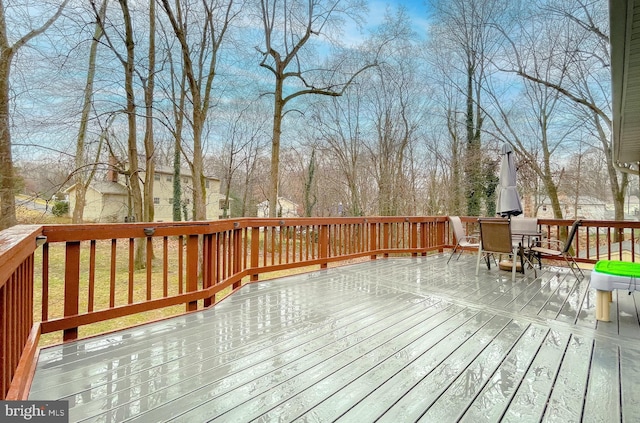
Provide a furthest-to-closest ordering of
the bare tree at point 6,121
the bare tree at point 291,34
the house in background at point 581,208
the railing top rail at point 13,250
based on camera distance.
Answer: the house in background at point 581,208
the bare tree at point 291,34
the bare tree at point 6,121
the railing top rail at point 13,250

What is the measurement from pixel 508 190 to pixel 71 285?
19.6ft

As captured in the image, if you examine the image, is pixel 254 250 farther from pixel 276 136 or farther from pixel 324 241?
pixel 276 136

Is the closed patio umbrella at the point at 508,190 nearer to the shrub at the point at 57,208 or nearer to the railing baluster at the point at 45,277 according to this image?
the railing baluster at the point at 45,277

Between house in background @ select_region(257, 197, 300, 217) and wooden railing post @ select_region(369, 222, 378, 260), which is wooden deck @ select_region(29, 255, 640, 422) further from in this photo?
house in background @ select_region(257, 197, 300, 217)

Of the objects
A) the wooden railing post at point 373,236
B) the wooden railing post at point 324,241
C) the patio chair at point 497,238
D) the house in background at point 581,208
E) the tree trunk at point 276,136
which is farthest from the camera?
the house in background at point 581,208

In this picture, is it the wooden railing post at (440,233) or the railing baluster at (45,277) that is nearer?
the railing baluster at (45,277)

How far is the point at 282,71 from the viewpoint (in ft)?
27.5

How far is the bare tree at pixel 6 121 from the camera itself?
560 centimetres

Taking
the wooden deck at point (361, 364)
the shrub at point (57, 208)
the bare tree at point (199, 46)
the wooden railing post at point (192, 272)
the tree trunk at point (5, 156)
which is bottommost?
the wooden deck at point (361, 364)

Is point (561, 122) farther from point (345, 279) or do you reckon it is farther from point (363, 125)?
point (345, 279)

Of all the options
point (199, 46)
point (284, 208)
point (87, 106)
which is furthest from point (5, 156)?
point (284, 208)

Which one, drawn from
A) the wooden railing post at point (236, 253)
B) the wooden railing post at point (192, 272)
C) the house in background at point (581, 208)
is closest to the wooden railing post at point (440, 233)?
the wooden railing post at point (236, 253)

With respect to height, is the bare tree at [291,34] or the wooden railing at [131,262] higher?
the bare tree at [291,34]

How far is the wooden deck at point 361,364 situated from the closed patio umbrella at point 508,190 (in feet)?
6.26
